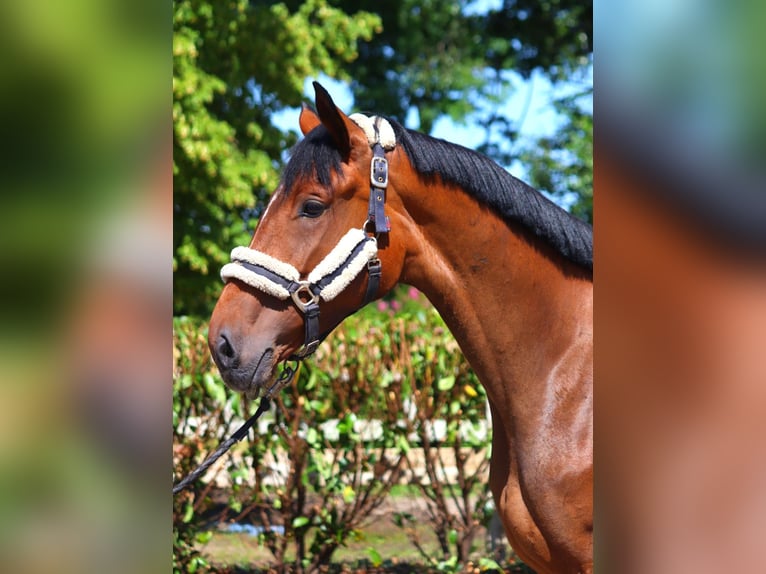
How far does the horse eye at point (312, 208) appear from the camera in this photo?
2363mm

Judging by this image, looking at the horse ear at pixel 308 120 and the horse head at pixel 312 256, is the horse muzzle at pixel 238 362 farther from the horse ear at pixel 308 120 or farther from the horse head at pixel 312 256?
the horse ear at pixel 308 120

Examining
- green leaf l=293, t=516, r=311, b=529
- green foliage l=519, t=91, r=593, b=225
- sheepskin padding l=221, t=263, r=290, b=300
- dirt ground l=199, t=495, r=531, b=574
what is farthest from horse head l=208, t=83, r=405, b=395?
green foliage l=519, t=91, r=593, b=225

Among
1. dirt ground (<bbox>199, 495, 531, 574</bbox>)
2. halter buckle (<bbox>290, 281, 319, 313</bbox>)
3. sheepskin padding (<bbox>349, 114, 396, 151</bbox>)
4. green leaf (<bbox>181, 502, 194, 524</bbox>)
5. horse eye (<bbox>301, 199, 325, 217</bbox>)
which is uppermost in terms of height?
sheepskin padding (<bbox>349, 114, 396, 151</bbox>)

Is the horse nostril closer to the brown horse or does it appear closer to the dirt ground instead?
the brown horse

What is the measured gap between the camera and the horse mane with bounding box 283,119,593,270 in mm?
2479
